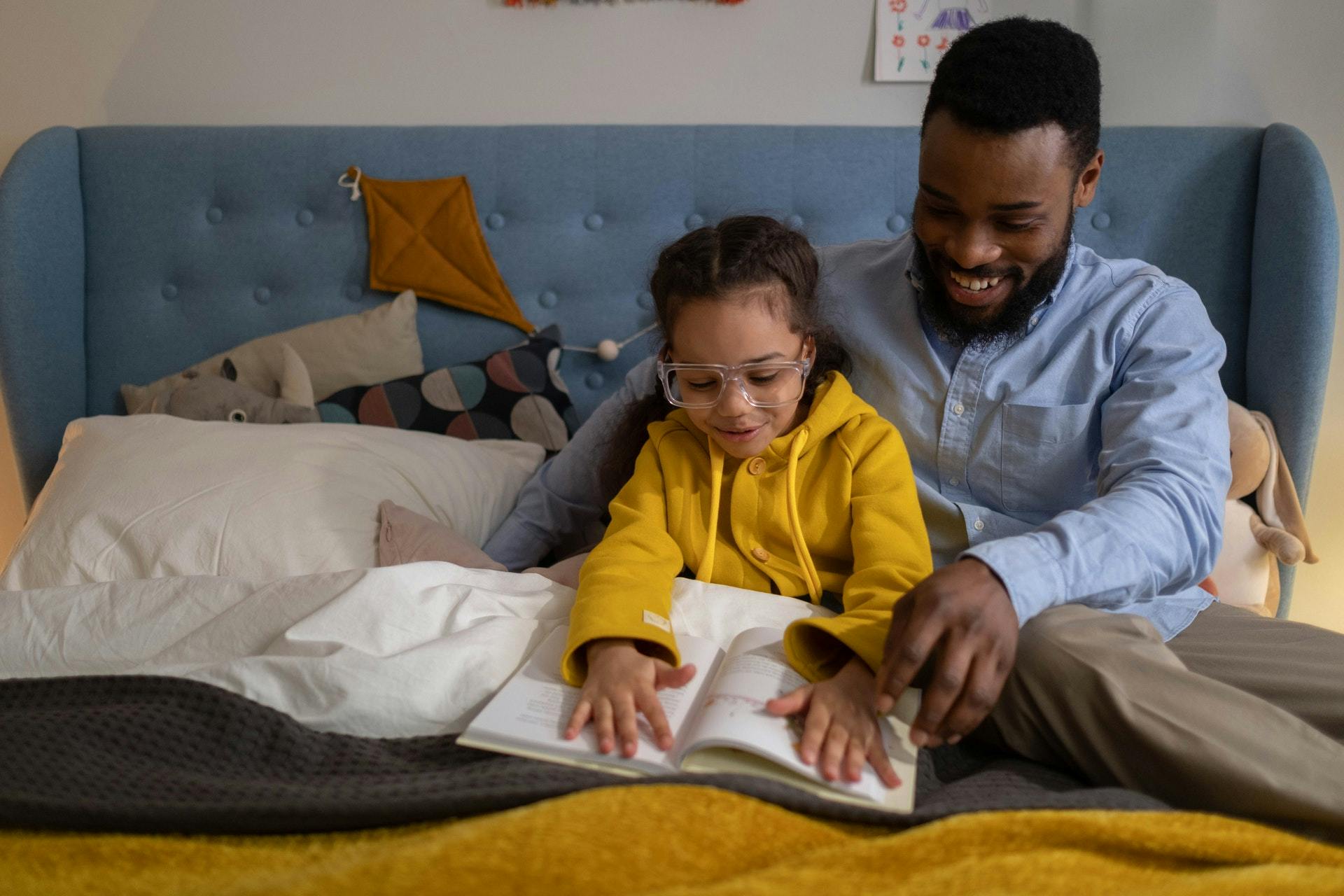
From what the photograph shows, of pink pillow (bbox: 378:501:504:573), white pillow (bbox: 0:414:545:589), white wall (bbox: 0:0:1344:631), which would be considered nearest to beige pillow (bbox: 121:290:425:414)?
white pillow (bbox: 0:414:545:589)

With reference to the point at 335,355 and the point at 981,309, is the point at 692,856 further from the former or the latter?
the point at 335,355

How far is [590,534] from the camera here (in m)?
1.73

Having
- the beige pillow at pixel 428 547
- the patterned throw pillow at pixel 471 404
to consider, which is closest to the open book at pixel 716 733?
the beige pillow at pixel 428 547

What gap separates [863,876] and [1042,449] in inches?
29.8

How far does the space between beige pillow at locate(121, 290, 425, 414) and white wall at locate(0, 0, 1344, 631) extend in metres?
0.48

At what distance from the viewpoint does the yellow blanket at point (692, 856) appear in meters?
0.73

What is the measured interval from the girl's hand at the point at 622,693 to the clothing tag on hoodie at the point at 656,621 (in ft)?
0.13

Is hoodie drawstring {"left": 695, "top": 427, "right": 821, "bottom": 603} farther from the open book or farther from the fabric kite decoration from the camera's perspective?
the fabric kite decoration

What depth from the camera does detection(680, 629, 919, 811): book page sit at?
2.88ft

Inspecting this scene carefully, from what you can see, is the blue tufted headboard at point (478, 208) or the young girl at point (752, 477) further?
the blue tufted headboard at point (478, 208)

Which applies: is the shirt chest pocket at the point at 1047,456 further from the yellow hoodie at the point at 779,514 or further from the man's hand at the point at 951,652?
the man's hand at the point at 951,652

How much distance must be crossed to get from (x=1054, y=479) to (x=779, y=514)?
382 millimetres

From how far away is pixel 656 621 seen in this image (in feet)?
3.64

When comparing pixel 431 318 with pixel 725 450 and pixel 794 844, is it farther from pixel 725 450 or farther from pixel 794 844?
pixel 794 844
